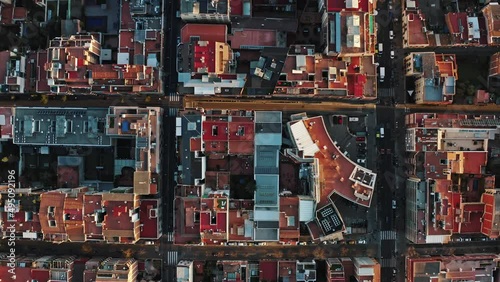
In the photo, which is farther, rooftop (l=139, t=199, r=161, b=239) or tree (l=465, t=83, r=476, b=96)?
tree (l=465, t=83, r=476, b=96)

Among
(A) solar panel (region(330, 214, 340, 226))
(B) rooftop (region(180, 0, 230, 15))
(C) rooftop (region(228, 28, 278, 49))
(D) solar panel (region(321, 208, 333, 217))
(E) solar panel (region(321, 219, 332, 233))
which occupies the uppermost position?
(B) rooftop (region(180, 0, 230, 15))

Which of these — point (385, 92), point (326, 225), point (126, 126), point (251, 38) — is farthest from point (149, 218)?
point (385, 92)

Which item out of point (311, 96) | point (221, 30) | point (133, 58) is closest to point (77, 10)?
point (133, 58)

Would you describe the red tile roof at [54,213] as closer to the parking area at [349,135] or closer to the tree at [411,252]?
the parking area at [349,135]

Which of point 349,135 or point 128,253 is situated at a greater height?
point 349,135

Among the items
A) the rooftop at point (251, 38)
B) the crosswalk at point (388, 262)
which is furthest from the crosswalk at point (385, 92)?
the crosswalk at point (388, 262)

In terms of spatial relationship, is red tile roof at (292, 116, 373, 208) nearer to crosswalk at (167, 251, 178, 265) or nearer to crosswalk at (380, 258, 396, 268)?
crosswalk at (380, 258, 396, 268)

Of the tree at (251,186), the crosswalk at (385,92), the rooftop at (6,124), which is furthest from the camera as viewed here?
the crosswalk at (385,92)

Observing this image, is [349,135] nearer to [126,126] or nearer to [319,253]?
[319,253]

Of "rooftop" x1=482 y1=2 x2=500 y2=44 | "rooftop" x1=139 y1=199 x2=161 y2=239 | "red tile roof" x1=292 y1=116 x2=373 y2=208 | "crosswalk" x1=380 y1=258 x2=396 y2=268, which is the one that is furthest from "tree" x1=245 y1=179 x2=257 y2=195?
"rooftop" x1=482 y1=2 x2=500 y2=44
